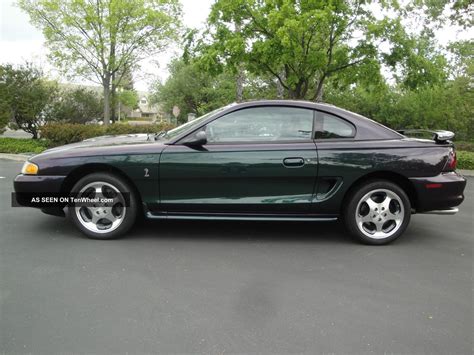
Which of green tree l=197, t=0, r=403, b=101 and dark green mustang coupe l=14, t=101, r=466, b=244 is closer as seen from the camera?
dark green mustang coupe l=14, t=101, r=466, b=244

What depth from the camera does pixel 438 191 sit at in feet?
13.3

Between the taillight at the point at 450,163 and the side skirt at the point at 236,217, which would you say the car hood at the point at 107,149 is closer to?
the side skirt at the point at 236,217

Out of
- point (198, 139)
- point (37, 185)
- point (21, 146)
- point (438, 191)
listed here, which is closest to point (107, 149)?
point (37, 185)

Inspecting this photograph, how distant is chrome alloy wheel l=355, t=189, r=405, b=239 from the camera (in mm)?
4059

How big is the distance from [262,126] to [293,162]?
53cm

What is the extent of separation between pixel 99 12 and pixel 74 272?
614 inches

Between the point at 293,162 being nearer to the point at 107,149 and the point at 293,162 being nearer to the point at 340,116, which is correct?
the point at 340,116

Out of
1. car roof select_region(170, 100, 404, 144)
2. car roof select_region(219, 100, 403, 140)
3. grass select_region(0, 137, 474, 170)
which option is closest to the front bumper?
car roof select_region(170, 100, 404, 144)

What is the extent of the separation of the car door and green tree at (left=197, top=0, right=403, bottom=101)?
6.43m

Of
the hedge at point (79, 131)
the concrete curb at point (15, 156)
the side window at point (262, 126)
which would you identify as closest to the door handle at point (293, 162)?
the side window at point (262, 126)

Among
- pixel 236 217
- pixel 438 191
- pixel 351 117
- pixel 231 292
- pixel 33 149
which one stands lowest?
pixel 231 292

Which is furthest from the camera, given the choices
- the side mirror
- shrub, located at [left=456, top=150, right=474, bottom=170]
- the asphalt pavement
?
shrub, located at [left=456, top=150, right=474, bottom=170]

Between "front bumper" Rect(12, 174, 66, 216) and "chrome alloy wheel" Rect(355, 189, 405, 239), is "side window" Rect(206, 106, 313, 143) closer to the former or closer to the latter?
"chrome alloy wheel" Rect(355, 189, 405, 239)

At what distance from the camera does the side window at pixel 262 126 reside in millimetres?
4094
